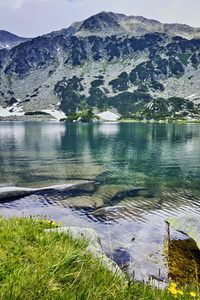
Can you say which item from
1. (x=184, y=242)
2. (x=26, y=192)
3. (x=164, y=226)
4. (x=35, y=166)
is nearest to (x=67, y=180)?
(x=26, y=192)

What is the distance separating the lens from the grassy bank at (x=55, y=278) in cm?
240

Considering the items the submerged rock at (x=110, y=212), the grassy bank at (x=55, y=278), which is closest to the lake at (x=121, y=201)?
the submerged rock at (x=110, y=212)

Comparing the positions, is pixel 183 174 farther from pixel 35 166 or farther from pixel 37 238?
pixel 37 238

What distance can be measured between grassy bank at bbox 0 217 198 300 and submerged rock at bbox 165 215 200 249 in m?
4.72

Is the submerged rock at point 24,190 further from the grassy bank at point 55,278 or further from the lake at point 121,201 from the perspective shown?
the grassy bank at point 55,278

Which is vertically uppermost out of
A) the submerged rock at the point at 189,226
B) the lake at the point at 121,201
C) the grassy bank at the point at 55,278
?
the grassy bank at the point at 55,278

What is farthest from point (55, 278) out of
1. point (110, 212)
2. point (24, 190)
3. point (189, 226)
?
point (24, 190)

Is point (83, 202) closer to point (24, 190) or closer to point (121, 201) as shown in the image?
point (121, 201)

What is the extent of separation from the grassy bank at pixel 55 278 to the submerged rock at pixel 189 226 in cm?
472

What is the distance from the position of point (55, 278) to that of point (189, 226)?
7090 mm

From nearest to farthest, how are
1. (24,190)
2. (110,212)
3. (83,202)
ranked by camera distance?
1. (110,212)
2. (83,202)
3. (24,190)

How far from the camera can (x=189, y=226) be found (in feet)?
26.2

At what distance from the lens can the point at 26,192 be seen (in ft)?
47.8

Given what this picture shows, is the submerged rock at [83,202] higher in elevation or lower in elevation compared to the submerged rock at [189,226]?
lower
